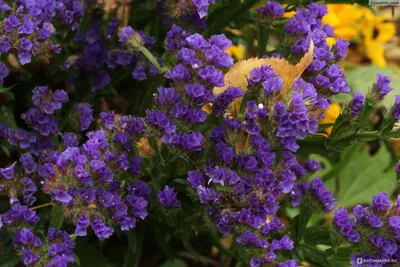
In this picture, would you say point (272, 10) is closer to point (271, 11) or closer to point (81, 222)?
point (271, 11)

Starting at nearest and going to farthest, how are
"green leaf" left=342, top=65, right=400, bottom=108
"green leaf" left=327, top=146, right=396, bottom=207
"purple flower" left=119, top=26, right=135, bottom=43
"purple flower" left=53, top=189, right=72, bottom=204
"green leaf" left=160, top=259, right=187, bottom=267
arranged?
"purple flower" left=53, top=189, right=72, bottom=204, "purple flower" left=119, top=26, right=135, bottom=43, "green leaf" left=160, top=259, right=187, bottom=267, "green leaf" left=327, top=146, right=396, bottom=207, "green leaf" left=342, top=65, right=400, bottom=108

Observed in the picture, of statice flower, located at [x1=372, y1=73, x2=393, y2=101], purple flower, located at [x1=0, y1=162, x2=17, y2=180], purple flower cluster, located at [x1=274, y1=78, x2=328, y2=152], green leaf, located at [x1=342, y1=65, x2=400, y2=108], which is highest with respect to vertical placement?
green leaf, located at [x1=342, y1=65, x2=400, y2=108]

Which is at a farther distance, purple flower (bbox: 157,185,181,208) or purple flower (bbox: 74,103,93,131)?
purple flower (bbox: 74,103,93,131)

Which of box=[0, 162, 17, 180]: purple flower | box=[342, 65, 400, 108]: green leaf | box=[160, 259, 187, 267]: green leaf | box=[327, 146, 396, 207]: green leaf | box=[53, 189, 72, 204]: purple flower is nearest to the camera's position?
box=[53, 189, 72, 204]: purple flower

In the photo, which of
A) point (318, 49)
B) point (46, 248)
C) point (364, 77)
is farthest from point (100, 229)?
point (364, 77)

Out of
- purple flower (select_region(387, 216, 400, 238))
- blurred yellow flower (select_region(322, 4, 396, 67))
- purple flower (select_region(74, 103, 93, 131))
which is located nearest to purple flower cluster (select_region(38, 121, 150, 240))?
purple flower (select_region(74, 103, 93, 131))

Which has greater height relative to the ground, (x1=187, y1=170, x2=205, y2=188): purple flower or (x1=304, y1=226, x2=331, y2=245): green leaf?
(x1=187, y1=170, x2=205, y2=188): purple flower

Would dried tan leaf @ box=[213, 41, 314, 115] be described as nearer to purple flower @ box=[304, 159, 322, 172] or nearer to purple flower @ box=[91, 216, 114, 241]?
purple flower @ box=[304, 159, 322, 172]
